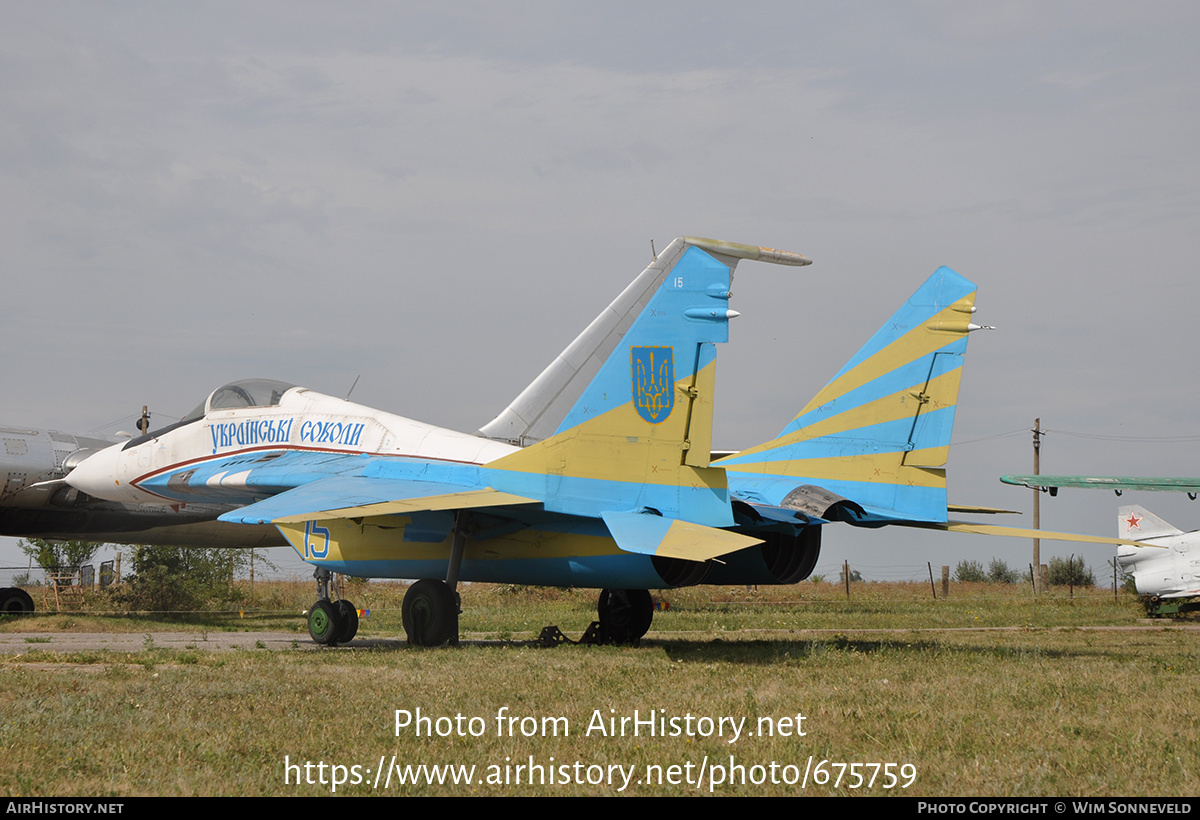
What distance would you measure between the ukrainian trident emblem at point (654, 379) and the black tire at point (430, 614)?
118 inches

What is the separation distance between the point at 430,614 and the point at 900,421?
6345 mm

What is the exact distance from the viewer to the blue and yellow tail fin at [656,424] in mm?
10008

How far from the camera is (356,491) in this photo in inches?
420

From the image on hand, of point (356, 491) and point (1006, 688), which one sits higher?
point (356, 491)

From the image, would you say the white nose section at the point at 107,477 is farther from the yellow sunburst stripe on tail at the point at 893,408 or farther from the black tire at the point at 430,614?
the yellow sunburst stripe on tail at the point at 893,408

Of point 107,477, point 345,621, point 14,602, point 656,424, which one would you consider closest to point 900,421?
point 656,424

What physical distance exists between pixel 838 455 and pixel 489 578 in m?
4.82

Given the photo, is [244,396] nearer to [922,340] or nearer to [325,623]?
[325,623]

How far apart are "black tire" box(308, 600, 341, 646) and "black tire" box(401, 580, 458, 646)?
1.32 meters

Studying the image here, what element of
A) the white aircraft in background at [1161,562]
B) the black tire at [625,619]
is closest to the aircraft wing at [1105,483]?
the white aircraft in background at [1161,562]

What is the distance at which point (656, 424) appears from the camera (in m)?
10.1

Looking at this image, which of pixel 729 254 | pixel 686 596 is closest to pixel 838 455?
pixel 729 254

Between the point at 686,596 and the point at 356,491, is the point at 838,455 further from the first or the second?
the point at 686,596

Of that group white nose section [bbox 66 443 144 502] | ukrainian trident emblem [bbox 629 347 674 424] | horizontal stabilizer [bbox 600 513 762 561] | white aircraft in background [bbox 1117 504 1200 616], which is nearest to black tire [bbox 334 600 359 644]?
horizontal stabilizer [bbox 600 513 762 561]
